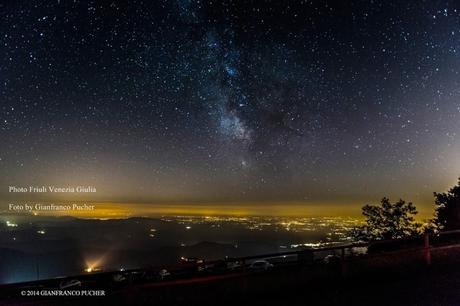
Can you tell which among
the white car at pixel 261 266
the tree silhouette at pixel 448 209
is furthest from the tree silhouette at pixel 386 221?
the white car at pixel 261 266

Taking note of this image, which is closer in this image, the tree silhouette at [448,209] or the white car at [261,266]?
the white car at [261,266]

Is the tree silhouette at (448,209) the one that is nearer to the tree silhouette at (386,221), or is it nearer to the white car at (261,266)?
the tree silhouette at (386,221)

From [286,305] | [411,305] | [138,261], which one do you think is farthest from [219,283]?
[138,261]

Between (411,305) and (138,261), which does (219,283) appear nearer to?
(411,305)

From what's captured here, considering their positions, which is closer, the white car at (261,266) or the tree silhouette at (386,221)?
the white car at (261,266)

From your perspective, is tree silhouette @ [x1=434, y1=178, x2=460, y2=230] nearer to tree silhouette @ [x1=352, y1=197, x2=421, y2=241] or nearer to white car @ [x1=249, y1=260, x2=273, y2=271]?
tree silhouette @ [x1=352, y1=197, x2=421, y2=241]
